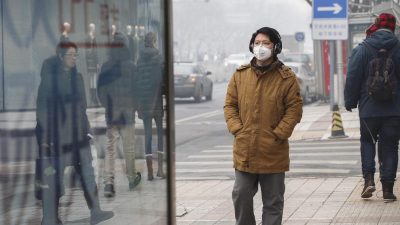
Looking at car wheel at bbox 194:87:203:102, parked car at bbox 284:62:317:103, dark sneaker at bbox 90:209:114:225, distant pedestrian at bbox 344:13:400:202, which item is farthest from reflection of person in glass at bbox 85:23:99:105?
car wheel at bbox 194:87:203:102

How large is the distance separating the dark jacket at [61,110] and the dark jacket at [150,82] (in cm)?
67

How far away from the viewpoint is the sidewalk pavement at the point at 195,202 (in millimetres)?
4566

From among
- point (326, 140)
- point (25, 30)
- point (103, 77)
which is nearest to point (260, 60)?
point (103, 77)

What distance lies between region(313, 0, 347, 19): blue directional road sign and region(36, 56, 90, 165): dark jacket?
13.1 meters

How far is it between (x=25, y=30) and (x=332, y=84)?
570 inches

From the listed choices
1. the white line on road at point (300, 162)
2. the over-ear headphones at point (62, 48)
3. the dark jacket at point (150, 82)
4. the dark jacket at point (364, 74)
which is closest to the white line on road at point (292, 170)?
the white line on road at point (300, 162)

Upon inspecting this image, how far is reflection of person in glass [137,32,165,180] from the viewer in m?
5.61

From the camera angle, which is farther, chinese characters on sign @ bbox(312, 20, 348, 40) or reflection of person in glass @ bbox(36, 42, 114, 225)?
chinese characters on sign @ bbox(312, 20, 348, 40)

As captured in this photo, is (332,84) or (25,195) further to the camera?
(332,84)

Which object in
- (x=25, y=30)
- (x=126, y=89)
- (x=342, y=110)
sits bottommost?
(x=342, y=110)

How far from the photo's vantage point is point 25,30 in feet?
15.2

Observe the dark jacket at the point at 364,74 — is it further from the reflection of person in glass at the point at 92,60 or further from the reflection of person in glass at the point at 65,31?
the reflection of person in glass at the point at 65,31

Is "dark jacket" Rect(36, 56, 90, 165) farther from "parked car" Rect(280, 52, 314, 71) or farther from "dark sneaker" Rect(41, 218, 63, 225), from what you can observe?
"parked car" Rect(280, 52, 314, 71)

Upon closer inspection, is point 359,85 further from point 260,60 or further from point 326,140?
point 326,140
